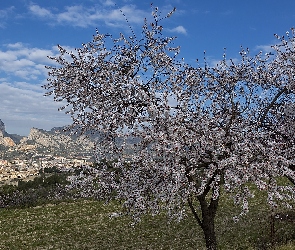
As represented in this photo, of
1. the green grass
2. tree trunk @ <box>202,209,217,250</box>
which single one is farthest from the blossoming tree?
the green grass

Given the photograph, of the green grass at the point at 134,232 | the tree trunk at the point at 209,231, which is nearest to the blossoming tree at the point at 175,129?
the tree trunk at the point at 209,231

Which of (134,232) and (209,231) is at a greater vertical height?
(209,231)

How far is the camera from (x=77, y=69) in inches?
432

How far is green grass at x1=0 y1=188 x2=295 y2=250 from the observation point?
1716 centimetres

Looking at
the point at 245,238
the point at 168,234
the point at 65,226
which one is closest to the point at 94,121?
the point at 245,238

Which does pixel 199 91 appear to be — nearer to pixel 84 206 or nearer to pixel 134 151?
pixel 134 151

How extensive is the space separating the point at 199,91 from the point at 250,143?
336cm

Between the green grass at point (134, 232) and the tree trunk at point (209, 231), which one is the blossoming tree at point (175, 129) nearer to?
the tree trunk at point (209, 231)

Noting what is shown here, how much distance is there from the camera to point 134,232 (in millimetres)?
21219

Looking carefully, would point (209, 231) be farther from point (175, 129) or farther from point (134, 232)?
point (134, 232)

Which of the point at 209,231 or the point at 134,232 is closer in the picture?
the point at 209,231

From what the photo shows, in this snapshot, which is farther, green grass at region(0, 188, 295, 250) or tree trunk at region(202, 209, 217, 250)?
green grass at region(0, 188, 295, 250)

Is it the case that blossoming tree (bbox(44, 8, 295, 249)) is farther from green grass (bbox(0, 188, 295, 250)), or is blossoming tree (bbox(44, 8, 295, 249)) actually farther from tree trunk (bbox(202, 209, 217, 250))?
green grass (bbox(0, 188, 295, 250))

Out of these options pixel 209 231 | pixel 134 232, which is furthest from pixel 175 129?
pixel 134 232
